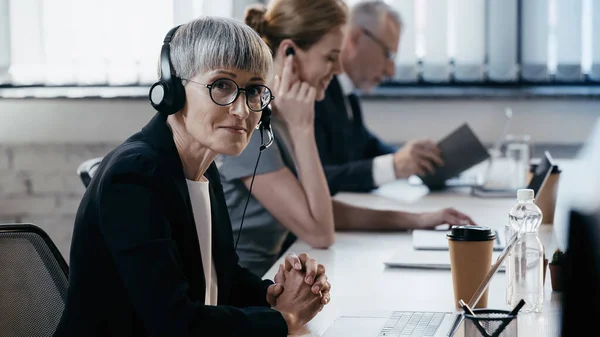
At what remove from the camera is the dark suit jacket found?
284 cm

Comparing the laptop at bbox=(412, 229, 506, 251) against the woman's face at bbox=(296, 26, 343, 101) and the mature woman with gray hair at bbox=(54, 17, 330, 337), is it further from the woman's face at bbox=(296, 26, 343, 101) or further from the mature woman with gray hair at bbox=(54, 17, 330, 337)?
the mature woman with gray hair at bbox=(54, 17, 330, 337)

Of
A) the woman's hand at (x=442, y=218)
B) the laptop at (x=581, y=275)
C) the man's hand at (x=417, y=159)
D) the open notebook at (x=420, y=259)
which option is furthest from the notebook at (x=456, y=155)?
the laptop at (x=581, y=275)

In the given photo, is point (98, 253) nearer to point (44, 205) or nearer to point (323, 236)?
point (323, 236)

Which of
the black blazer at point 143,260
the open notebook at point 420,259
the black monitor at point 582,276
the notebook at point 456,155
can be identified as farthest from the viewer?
the notebook at point 456,155

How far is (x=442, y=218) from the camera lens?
2189 millimetres

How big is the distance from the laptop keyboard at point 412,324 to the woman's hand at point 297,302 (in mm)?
118

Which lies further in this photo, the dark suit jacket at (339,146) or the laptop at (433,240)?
the dark suit jacket at (339,146)

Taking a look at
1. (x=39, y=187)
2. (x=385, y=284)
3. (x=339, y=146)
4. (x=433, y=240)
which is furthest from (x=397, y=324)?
(x=39, y=187)

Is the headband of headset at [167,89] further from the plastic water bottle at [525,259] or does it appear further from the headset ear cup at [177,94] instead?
the plastic water bottle at [525,259]

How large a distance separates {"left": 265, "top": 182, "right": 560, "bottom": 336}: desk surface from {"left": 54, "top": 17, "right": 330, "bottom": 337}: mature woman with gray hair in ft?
0.36

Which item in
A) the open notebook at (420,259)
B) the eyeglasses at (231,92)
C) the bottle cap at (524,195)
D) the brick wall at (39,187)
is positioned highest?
the eyeglasses at (231,92)

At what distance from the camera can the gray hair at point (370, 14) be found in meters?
3.35

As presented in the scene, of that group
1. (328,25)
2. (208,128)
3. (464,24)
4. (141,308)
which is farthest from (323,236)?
(464,24)

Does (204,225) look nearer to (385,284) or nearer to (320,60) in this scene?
(385,284)
